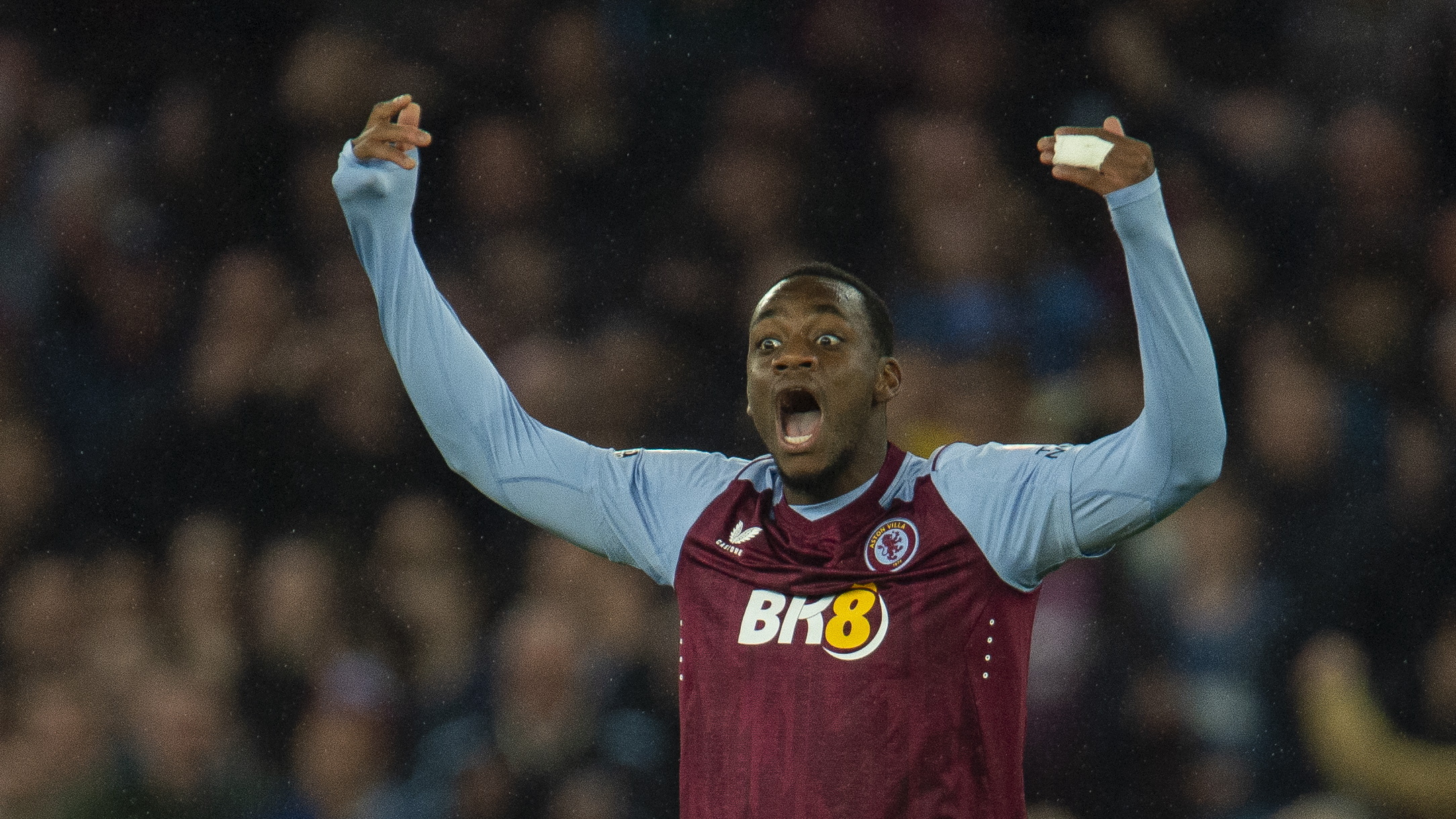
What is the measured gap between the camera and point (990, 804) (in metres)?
2.04

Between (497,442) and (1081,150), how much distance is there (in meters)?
1.01

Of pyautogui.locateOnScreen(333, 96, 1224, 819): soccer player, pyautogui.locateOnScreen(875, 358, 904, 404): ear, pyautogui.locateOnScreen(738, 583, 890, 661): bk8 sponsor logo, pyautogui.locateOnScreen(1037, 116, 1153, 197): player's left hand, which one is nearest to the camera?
pyautogui.locateOnScreen(1037, 116, 1153, 197): player's left hand

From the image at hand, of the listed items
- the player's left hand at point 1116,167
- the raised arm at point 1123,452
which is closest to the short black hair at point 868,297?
the raised arm at point 1123,452

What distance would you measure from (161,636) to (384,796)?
0.81 m

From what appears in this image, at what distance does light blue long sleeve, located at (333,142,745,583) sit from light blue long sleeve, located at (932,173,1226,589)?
0.43m

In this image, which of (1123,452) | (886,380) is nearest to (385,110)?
(886,380)

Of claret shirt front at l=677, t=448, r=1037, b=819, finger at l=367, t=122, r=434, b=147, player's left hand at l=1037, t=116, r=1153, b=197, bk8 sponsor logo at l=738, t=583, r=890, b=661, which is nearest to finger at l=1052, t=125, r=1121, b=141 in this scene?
Result: player's left hand at l=1037, t=116, r=1153, b=197

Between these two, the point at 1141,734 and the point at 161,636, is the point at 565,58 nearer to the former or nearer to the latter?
the point at 161,636

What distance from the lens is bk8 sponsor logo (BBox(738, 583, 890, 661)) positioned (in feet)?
6.82

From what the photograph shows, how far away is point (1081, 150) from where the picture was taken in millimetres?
1850

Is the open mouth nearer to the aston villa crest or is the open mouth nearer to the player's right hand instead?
the aston villa crest

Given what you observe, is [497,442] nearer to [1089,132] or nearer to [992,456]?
[992,456]

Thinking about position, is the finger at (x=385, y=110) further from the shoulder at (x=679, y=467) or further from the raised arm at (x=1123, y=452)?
the raised arm at (x=1123, y=452)

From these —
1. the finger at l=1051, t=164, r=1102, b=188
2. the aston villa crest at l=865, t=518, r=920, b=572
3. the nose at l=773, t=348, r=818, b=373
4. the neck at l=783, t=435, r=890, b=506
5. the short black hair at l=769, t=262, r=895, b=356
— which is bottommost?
the aston villa crest at l=865, t=518, r=920, b=572
